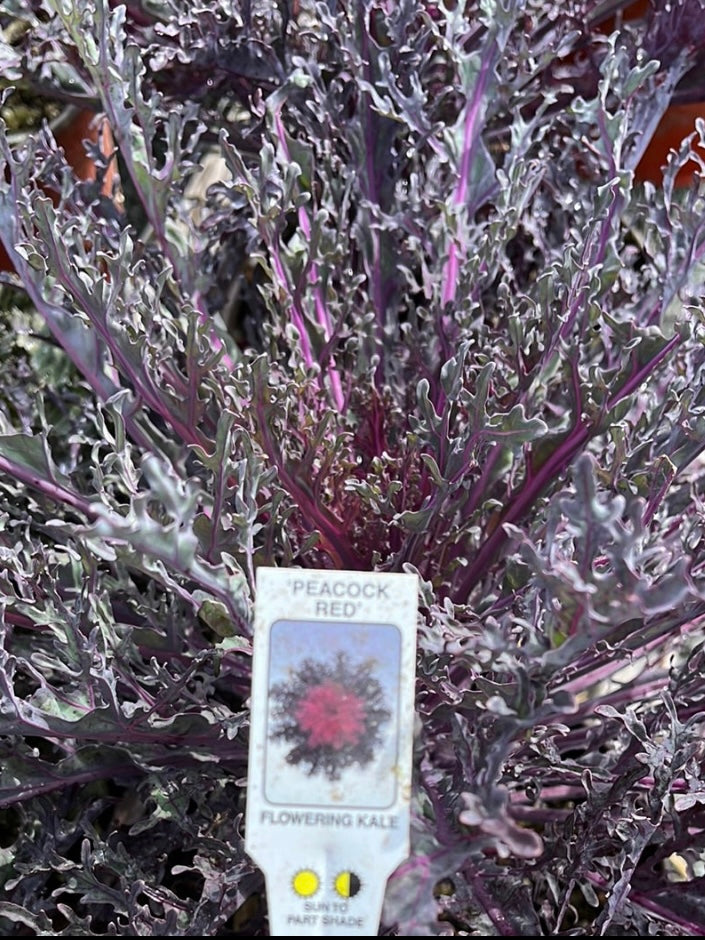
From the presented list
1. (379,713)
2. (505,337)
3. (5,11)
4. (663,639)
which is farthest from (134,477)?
(5,11)

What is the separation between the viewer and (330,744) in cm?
74

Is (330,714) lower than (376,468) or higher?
lower

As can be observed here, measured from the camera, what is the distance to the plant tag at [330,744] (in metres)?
0.73

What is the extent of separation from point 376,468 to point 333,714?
374 mm

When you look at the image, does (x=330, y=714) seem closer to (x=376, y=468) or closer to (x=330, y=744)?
(x=330, y=744)

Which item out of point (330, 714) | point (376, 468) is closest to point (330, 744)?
point (330, 714)

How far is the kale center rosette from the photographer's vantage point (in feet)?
2.43

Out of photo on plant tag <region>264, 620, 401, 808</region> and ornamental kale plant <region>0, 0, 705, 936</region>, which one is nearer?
photo on plant tag <region>264, 620, 401, 808</region>

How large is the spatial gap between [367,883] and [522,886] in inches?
11.1

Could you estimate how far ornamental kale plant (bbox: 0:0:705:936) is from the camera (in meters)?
0.86

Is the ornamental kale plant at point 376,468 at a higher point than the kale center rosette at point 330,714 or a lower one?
higher

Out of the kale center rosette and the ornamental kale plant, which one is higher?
the ornamental kale plant

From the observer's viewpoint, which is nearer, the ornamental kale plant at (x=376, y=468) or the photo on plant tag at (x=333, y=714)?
the photo on plant tag at (x=333, y=714)

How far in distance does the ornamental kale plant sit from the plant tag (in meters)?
0.03
